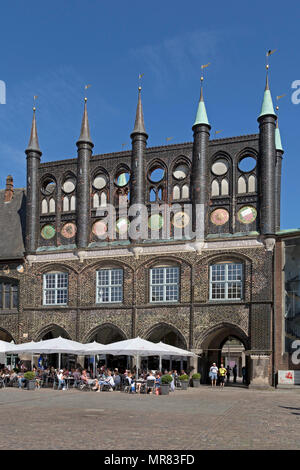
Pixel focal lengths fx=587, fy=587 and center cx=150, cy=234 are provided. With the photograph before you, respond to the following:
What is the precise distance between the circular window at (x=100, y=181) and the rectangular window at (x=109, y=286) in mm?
5704

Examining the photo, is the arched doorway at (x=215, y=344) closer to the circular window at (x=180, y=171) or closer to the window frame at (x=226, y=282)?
the window frame at (x=226, y=282)

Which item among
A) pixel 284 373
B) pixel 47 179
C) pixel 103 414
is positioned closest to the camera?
pixel 103 414

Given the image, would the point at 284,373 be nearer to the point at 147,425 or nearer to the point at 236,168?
the point at 236,168

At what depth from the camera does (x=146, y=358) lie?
133ft

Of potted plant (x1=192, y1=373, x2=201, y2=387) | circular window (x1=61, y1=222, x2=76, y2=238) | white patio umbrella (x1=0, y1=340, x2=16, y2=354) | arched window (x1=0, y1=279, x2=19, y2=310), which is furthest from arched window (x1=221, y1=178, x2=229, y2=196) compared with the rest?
arched window (x1=0, y1=279, x2=19, y2=310)

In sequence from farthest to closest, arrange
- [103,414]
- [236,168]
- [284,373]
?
[236,168] → [284,373] → [103,414]

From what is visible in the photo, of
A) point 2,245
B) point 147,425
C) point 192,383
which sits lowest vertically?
point 192,383

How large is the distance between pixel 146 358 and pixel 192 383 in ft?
21.6

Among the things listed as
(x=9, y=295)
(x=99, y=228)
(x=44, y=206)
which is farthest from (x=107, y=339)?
(x=44, y=206)

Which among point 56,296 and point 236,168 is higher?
point 236,168

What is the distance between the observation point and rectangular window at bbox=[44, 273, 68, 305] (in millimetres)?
39500

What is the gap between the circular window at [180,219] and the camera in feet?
120

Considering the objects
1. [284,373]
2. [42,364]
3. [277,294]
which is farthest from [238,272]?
[42,364]

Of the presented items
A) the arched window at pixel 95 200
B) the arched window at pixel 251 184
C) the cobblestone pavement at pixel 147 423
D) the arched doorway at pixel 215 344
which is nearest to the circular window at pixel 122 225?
the arched window at pixel 95 200
